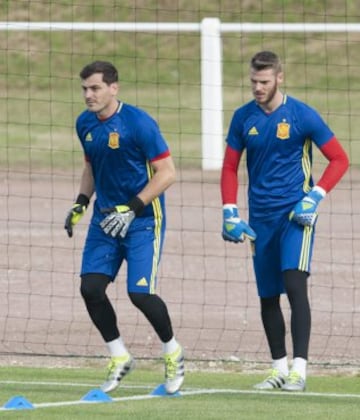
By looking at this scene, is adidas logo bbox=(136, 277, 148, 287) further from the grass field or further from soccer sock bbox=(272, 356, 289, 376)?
the grass field

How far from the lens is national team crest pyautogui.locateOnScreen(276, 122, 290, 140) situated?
10.7 m

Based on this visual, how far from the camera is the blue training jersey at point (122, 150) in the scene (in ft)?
34.3

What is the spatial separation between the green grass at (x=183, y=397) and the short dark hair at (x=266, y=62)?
7.02ft

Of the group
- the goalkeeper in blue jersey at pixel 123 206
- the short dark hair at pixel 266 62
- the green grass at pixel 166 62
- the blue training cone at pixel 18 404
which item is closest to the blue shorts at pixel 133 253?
the goalkeeper in blue jersey at pixel 123 206

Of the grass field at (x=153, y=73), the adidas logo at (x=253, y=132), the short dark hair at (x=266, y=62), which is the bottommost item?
the adidas logo at (x=253, y=132)

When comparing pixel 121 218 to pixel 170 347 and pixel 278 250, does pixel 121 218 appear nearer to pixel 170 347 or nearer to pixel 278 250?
pixel 170 347

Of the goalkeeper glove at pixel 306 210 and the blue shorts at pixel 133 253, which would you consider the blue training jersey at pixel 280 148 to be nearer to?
the goalkeeper glove at pixel 306 210

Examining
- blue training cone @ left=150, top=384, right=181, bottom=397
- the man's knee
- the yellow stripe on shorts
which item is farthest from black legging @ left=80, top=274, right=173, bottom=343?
the yellow stripe on shorts

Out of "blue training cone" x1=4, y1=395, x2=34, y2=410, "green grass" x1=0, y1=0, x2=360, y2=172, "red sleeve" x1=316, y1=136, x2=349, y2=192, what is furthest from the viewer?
"green grass" x1=0, y1=0, x2=360, y2=172

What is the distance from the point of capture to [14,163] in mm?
25094

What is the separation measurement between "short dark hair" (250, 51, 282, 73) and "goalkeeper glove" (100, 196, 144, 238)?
3.96 feet

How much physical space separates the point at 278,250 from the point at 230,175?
23.8 inches

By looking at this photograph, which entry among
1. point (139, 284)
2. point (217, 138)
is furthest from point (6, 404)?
point (217, 138)

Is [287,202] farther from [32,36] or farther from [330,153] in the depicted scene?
[32,36]
